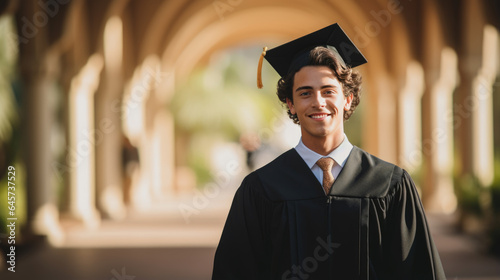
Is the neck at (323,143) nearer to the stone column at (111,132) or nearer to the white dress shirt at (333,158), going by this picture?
the white dress shirt at (333,158)

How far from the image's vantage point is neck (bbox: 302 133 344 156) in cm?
263

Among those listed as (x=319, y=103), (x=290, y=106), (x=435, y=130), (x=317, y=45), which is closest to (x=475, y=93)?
(x=435, y=130)

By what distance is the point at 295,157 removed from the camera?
2.66 meters

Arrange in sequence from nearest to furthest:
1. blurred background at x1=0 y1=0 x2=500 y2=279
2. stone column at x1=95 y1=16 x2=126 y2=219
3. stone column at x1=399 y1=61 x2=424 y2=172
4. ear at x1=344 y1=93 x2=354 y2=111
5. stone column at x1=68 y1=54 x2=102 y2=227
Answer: ear at x1=344 y1=93 x2=354 y2=111 < blurred background at x1=0 y1=0 x2=500 y2=279 < stone column at x1=68 y1=54 x2=102 y2=227 < stone column at x1=95 y1=16 x2=126 y2=219 < stone column at x1=399 y1=61 x2=424 y2=172

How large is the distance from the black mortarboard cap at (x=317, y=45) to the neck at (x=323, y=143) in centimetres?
33

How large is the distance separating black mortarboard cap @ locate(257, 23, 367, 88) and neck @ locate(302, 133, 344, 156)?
33cm

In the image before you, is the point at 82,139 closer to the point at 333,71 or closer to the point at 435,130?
the point at 435,130

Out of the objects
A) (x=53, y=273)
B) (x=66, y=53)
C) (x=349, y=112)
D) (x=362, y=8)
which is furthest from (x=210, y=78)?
(x=349, y=112)

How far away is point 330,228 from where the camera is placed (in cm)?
251

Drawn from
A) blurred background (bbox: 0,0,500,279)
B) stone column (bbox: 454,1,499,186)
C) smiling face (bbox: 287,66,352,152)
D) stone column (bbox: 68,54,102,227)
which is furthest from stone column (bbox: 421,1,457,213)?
smiling face (bbox: 287,66,352,152)

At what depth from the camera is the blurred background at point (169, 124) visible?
10.1 m

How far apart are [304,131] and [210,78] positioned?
82.3ft

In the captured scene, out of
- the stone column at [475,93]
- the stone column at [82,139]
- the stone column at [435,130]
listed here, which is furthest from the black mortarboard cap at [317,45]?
the stone column at [435,130]

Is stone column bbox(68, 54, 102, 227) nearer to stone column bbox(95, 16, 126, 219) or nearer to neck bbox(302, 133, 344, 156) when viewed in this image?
stone column bbox(95, 16, 126, 219)
